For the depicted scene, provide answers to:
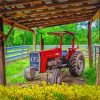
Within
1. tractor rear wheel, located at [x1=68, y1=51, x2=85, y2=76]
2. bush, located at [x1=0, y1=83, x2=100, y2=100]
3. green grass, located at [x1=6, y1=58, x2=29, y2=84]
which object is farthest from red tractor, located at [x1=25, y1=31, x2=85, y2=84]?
bush, located at [x1=0, y1=83, x2=100, y2=100]

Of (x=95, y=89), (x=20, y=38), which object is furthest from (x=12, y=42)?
(x=95, y=89)

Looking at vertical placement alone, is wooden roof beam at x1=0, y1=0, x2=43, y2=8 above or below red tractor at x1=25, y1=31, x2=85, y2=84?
above

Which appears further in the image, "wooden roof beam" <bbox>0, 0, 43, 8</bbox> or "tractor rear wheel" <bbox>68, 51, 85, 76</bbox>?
"tractor rear wheel" <bbox>68, 51, 85, 76</bbox>

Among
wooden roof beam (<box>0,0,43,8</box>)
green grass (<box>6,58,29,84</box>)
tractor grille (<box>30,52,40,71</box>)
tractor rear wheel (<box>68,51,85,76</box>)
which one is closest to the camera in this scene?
wooden roof beam (<box>0,0,43,8</box>)

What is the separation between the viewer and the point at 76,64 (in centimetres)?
1284

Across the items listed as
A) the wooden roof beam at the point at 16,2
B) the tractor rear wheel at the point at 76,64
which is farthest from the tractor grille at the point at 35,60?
the wooden roof beam at the point at 16,2

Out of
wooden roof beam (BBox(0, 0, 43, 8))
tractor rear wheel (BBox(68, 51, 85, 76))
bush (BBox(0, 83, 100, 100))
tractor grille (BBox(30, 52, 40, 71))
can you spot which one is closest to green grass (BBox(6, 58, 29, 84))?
tractor grille (BBox(30, 52, 40, 71))

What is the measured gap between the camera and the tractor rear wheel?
12.7 m

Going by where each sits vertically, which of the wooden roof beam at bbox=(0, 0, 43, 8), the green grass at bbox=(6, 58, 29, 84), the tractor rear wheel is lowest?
the green grass at bbox=(6, 58, 29, 84)

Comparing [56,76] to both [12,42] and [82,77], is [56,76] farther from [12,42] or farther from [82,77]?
[12,42]

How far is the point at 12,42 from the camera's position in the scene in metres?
31.2

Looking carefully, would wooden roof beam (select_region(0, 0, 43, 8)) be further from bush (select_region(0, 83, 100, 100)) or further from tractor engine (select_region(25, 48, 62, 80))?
tractor engine (select_region(25, 48, 62, 80))

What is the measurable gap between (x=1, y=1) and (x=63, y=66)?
585cm

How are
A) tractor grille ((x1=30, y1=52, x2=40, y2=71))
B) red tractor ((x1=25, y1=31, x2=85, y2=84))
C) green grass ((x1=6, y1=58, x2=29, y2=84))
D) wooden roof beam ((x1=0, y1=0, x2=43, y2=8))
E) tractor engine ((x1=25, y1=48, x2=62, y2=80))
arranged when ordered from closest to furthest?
wooden roof beam ((x1=0, y1=0, x2=43, y2=8)) → red tractor ((x1=25, y1=31, x2=85, y2=84)) → tractor engine ((x1=25, y1=48, x2=62, y2=80)) → tractor grille ((x1=30, y1=52, x2=40, y2=71)) → green grass ((x1=6, y1=58, x2=29, y2=84))
